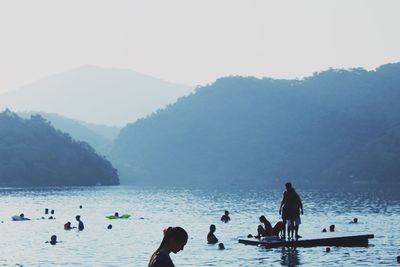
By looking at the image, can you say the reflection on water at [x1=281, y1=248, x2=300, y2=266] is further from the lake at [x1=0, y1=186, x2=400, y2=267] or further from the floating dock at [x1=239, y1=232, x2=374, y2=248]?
the floating dock at [x1=239, y1=232, x2=374, y2=248]

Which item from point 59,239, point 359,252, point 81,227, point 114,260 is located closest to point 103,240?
point 59,239

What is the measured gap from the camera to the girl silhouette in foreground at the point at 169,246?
12.7 metres

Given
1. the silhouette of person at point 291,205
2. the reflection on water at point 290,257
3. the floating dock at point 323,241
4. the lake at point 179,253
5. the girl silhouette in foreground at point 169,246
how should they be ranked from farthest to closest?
the floating dock at point 323,241
the lake at point 179,253
the silhouette of person at point 291,205
the reflection on water at point 290,257
the girl silhouette in foreground at point 169,246

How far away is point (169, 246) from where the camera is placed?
13.1m

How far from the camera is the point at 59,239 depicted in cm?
6262

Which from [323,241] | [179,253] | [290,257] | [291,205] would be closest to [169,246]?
[290,257]

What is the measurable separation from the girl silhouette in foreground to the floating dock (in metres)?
32.3

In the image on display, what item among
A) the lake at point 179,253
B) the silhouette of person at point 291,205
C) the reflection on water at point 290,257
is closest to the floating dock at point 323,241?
the lake at point 179,253

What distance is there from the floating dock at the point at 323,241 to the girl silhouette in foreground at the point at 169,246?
106 ft

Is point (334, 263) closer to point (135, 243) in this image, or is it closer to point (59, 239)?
point (135, 243)

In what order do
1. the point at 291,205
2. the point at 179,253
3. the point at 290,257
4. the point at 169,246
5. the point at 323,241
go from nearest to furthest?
the point at 169,246 < the point at 290,257 < the point at 291,205 < the point at 323,241 < the point at 179,253

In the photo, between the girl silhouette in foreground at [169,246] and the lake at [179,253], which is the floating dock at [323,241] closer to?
the lake at [179,253]

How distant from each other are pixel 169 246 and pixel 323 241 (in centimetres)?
3507

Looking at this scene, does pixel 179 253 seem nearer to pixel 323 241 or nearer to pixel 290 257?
pixel 323 241
